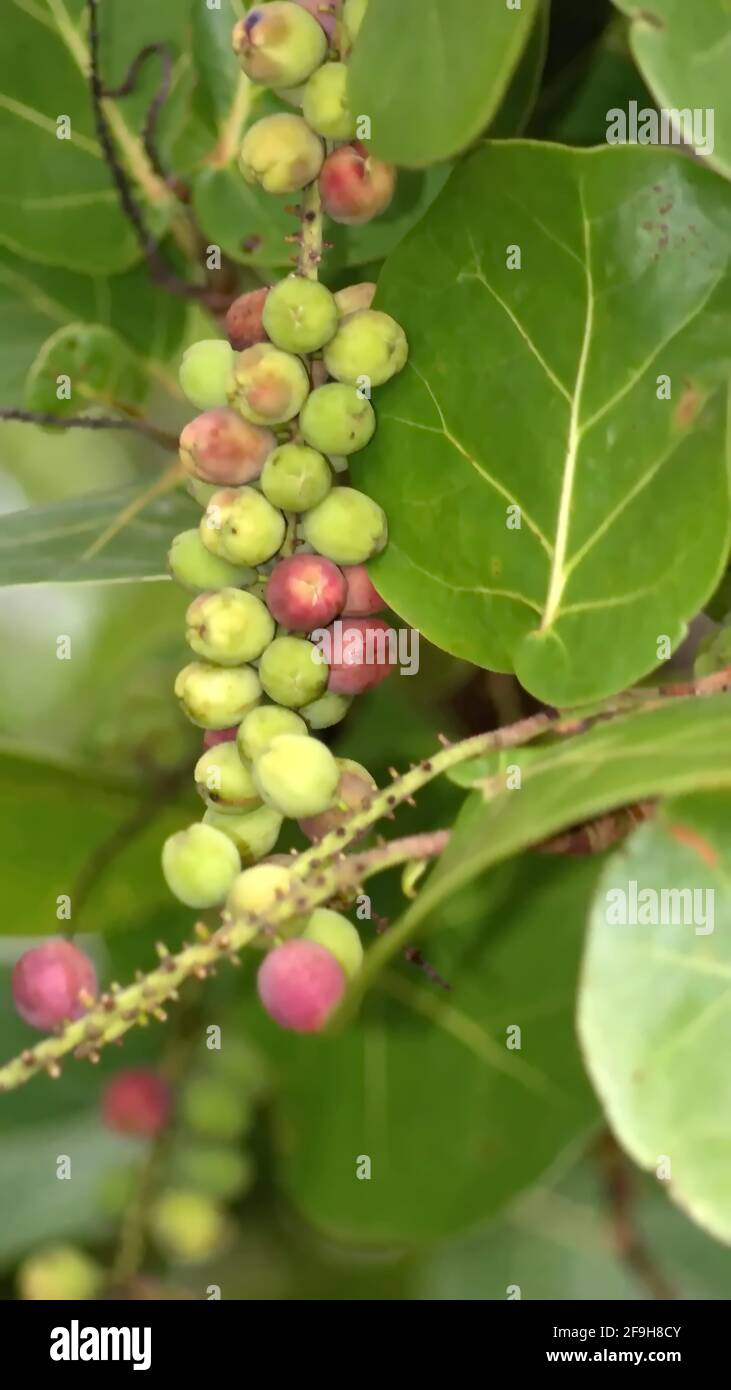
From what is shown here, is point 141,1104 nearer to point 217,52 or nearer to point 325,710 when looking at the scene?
point 325,710

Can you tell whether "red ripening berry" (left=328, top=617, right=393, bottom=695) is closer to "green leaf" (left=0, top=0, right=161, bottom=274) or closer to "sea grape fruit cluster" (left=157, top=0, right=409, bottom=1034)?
"sea grape fruit cluster" (left=157, top=0, right=409, bottom=1034)

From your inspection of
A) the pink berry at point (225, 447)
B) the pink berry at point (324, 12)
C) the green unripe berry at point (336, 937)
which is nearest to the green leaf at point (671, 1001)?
the green unripe berry at point (336, 937)

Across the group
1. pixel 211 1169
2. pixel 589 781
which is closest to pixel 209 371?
pixel 589 781

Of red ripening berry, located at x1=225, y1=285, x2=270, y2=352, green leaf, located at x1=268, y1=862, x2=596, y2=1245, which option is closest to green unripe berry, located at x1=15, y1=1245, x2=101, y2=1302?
green leaf, located at x1=268, y1=862, x2=596, y2=1245

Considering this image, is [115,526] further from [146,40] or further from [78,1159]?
[78,1159]

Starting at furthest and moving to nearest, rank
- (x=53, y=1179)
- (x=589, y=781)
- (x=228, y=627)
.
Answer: (x=53, y=1179) < (x=228, y=627) < (x=589, y=781)

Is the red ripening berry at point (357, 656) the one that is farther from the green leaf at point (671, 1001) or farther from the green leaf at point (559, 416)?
the green leaf at point (671, 1001)
